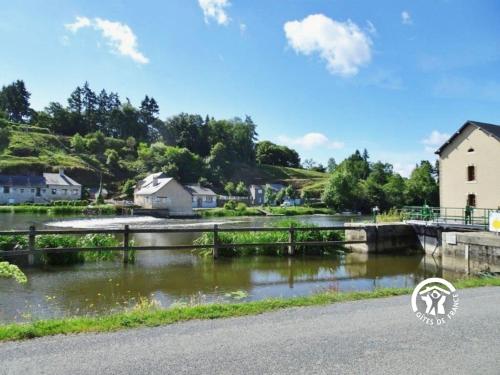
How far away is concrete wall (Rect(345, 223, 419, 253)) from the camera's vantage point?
22.9m

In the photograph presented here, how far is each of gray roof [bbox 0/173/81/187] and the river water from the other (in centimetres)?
6255

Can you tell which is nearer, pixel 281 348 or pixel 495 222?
pixel 281 348

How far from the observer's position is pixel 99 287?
13336 millimetres

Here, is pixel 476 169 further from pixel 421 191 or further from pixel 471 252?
pixel 421 191

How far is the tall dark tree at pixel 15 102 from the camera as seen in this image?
389ft

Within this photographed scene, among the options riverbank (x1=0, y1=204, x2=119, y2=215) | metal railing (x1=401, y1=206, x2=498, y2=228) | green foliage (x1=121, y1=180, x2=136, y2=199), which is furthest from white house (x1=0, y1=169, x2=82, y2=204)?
metal railing (x1=401, y1=206, x2=498, y2=228)

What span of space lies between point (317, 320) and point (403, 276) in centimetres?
1103

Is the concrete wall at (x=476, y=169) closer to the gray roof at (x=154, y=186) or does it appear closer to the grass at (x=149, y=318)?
the grass at (x=149, y=318)

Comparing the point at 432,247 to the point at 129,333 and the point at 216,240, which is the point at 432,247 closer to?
the point at 216,240

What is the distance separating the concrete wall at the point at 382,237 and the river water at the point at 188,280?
3.91ft

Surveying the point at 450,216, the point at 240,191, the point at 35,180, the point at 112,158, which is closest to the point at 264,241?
the point at 450,216

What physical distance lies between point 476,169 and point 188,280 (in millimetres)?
22285

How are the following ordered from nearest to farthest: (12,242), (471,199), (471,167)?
1. (12,242)
2. (471,199)
3. (471,167)

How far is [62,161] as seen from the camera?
91188 mm
